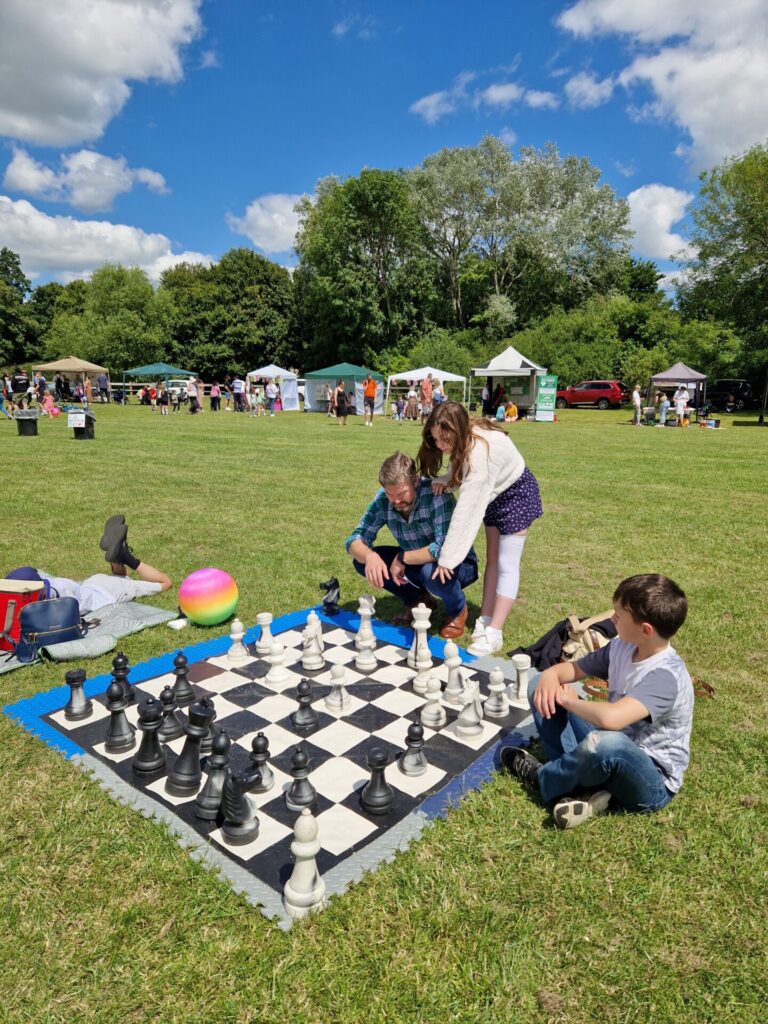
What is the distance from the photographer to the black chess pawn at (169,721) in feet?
9.50

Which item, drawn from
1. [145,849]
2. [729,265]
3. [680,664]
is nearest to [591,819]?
[680,664]

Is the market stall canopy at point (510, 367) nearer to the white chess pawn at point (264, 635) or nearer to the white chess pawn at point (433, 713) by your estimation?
the white chess pawn at point (264, 635)

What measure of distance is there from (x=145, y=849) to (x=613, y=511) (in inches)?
278

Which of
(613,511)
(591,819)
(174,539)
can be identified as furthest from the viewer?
(613,511)

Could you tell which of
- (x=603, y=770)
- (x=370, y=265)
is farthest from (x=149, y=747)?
(x=370, y=265)

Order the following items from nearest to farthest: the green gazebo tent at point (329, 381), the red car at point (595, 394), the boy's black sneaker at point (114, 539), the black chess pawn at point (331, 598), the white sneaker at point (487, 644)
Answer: the white sneaker at point (487, 644), the black chess pawn at point (331, 598), the boy's black sneaker at point (114, 539), the green gazebo tent at point (329, 381), the red car at point (595, 394)

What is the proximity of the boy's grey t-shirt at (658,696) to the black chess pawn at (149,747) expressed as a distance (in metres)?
1.87

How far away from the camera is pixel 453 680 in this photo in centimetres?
343

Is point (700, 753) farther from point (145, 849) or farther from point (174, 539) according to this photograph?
point (174, 539)

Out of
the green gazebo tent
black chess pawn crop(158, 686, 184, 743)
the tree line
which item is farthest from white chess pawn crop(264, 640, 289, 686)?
the tree line

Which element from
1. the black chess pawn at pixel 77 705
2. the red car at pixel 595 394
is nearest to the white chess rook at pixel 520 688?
the black chess pawn at pixel 77 705

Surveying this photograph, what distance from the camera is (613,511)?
807cm

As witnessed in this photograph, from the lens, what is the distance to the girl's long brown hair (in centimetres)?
368

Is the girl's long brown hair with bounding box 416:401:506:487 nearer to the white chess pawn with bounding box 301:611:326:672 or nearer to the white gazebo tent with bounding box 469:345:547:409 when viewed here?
the white chess pawn with bounding box 301:611:326:672
